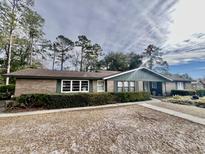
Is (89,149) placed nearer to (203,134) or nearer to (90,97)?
(203,134)

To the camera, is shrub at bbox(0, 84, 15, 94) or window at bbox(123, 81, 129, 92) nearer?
shrub at bbox(0, 84, 15, 94)

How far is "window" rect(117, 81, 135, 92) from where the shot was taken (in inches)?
649

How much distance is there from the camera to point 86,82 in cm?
1518

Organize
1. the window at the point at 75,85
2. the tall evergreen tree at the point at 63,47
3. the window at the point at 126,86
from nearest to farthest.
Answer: the window at the point at 75,85 < the window at the point at 126,86 < the tall evergreen tree at the point at 63,47

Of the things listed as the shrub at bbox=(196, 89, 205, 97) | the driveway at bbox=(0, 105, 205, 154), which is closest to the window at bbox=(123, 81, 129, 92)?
the driveway at bbox=(0, 105, 205, 154)

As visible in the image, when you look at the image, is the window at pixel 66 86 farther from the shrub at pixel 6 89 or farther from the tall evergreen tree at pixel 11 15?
the tall evergreen tree at pixel 11 15

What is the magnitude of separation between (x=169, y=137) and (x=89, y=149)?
10.5 feet

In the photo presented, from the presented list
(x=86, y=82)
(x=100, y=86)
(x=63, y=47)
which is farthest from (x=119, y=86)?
(x=63, y=47)

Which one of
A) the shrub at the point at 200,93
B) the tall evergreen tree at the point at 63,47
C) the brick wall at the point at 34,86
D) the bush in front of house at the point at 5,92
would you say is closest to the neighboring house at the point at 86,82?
the brick wall at the point at 34,86

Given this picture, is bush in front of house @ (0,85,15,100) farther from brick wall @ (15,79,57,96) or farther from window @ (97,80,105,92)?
window @ (97,80,105,92)

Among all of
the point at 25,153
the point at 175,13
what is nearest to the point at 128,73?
the point at 175,13

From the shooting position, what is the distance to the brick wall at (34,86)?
476 inches

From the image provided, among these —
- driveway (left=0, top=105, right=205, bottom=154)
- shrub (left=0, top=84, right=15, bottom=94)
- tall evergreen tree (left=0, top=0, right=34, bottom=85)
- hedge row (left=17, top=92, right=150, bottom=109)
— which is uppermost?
tall evergreen tree (left=0, top=0, right=34, bottom=85)

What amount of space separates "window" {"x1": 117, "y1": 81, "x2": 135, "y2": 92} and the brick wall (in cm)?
820
